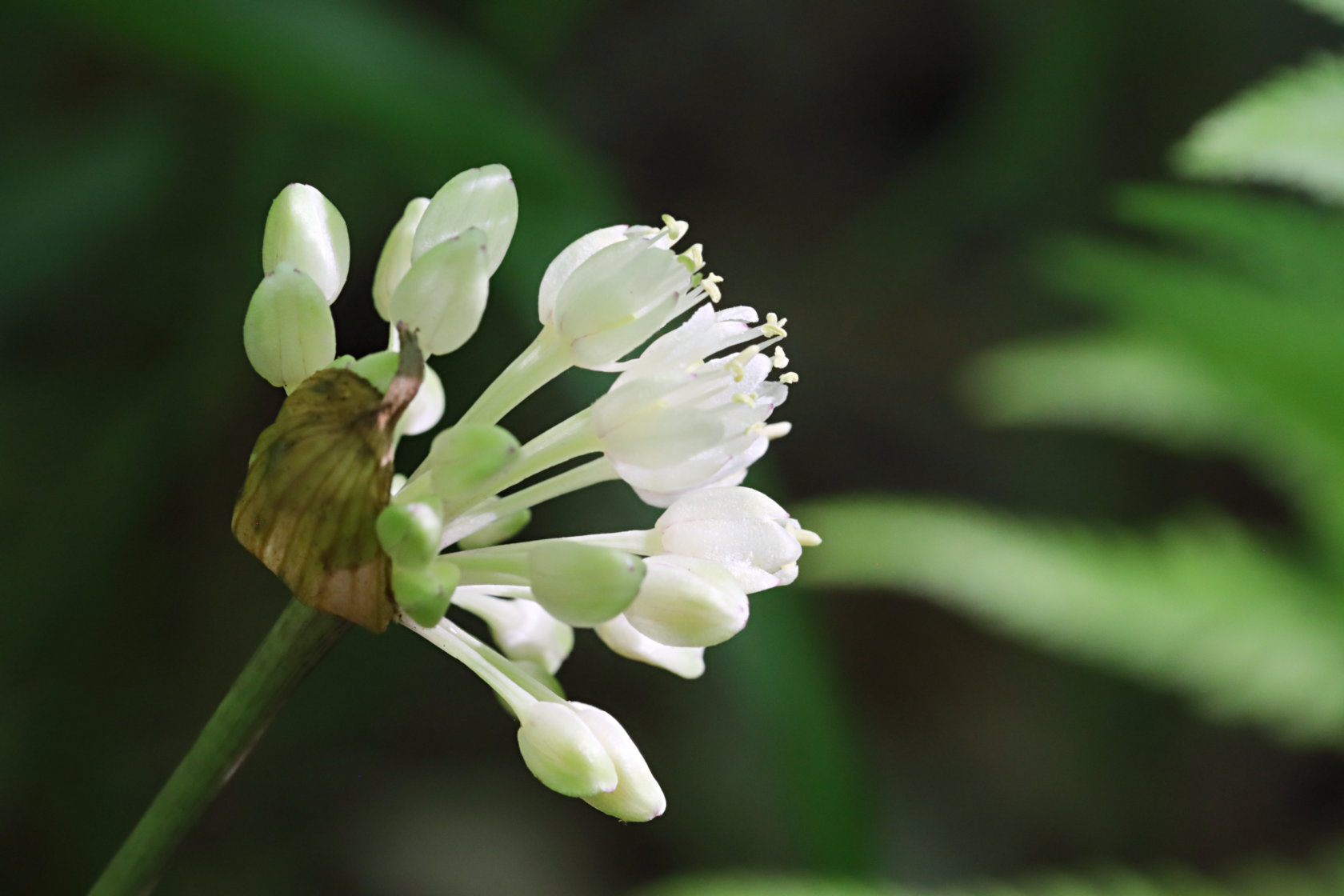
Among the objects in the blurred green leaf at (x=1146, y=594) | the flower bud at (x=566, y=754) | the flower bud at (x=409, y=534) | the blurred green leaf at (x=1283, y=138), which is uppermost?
the blurred green leaf at (x=1283, y=138)

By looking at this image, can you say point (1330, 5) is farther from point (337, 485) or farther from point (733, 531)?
point (337, 485)

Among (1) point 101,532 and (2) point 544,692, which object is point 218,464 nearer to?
(1) point 101,532

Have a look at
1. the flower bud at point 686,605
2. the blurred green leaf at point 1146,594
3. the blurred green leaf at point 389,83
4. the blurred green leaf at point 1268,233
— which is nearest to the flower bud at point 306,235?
the flower bud at point 686,605

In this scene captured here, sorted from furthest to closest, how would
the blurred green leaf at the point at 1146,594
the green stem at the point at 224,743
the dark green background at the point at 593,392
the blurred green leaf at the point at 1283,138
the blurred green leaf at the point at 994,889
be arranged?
the dark green background at the point at 593,392 < the blurred green leaf at the point at 1146,594 < the blurred green leaf at the point at 994,889 < the blurred green leaf at the point at 1283,138 < the green stem at the point at 224,743

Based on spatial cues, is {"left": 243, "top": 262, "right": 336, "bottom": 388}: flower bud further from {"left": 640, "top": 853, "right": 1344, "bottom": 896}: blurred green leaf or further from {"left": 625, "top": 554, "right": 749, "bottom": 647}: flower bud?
{"left": 640, "top": 853, "right": 1344, "bottom": 896}: blurred green leaf

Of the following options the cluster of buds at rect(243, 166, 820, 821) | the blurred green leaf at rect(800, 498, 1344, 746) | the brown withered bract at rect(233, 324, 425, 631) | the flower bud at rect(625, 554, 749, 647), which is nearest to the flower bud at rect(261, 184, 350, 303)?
the cluster of buds at rect(243, 166, 820, 821)

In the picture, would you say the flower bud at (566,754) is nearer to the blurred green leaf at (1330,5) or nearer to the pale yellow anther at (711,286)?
the pale yellow anther at (711,286)
